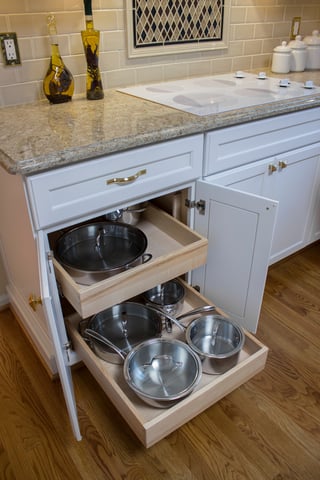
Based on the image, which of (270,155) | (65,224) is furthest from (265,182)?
(65,224)

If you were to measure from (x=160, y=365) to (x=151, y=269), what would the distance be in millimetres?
331

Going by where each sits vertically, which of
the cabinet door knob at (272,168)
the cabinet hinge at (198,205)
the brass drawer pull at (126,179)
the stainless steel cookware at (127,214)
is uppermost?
the brass drawer pull at (126,179)

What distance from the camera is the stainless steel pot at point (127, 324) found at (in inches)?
57.1

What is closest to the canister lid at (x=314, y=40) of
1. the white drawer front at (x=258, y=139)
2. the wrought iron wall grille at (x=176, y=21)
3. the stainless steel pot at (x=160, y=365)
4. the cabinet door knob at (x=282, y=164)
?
the wrought iron wall grille at (x=176, y=21)

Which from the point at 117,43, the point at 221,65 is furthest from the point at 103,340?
the point at 221,65

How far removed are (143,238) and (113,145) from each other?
1.38 feet

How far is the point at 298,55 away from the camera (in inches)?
83.9

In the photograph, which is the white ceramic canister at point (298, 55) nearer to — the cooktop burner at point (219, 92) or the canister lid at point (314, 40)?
the canister lid at point (314, 40)

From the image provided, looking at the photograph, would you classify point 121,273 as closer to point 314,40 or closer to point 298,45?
point 298,45

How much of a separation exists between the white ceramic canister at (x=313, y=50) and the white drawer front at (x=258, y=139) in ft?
2.16

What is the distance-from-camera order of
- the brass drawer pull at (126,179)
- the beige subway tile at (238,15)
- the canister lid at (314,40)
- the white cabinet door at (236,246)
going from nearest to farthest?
the brass drawer pull at (126,179)
the white cabinet door at (236,246)
the beige subway tile at (238,15)
the canister lid at (314,40)

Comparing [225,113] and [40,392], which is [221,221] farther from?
Result: [40,392]

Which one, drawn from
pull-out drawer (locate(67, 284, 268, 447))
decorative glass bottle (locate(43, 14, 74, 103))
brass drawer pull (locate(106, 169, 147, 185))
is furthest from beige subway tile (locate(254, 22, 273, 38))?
pull-out drawer (locate(67, 284, 268, 447))

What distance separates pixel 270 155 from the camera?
1652 mm
